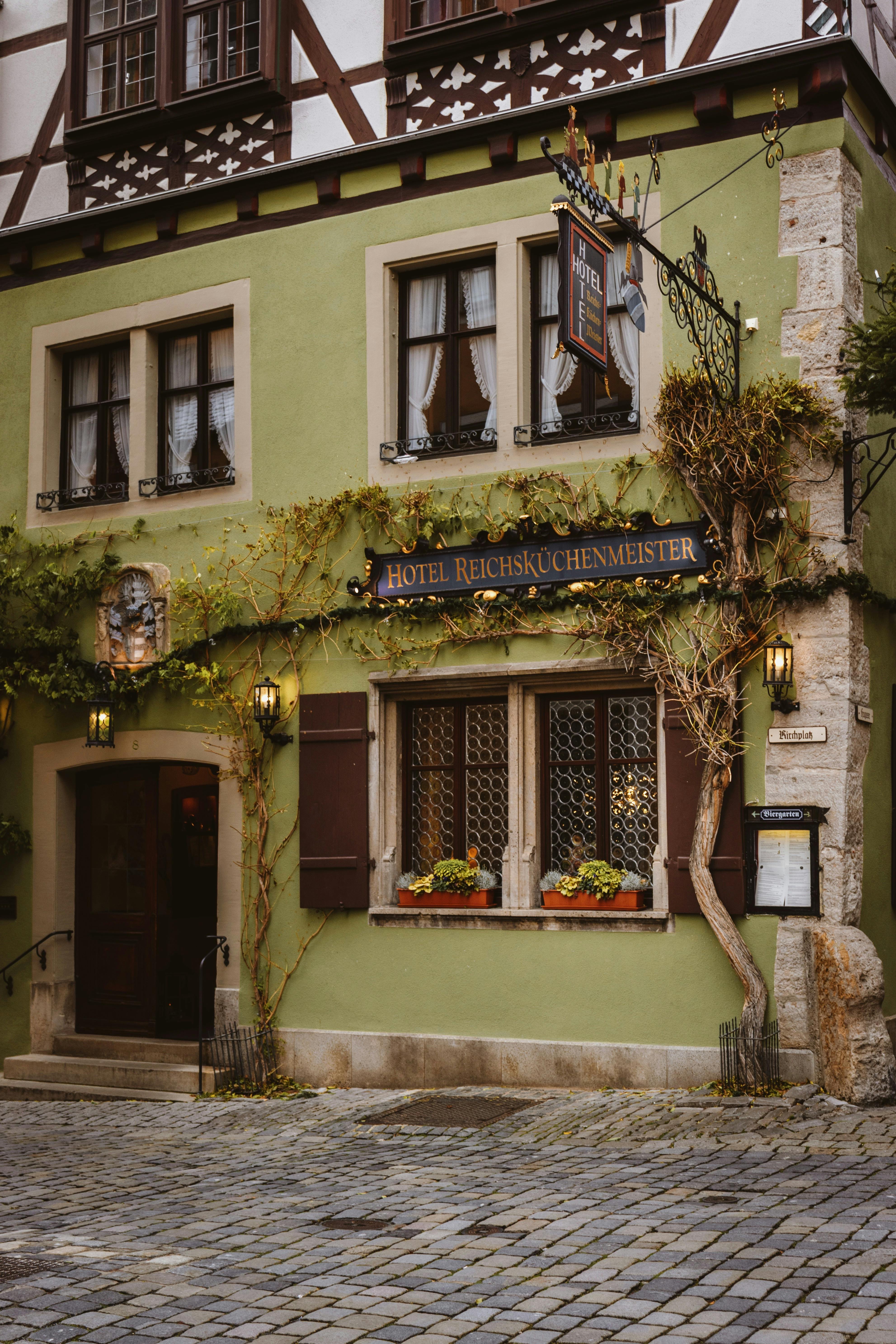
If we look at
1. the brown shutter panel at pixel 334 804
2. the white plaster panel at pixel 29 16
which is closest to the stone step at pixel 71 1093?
the brown shutter panel at pixel 334 804

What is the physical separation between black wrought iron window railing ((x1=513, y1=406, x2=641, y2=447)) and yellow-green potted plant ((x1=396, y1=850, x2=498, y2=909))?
9.45ft

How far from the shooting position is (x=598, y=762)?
33.0ft

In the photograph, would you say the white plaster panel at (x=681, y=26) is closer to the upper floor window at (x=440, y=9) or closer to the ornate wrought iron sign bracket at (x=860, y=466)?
the upper floor window at (x=440, y=9)

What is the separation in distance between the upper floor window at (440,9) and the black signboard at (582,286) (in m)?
3.27

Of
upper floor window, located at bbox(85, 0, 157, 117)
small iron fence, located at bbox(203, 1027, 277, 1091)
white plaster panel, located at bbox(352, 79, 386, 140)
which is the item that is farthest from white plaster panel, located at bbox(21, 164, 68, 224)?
small iron fence, located at bbox(203, 1027, 277, 1091)

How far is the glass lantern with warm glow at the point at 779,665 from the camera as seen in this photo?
9109 millimetres

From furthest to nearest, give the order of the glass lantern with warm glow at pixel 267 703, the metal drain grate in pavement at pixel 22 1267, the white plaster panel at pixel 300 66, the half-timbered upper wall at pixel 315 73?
the white plaster panel at pixel 300 66, the glass lantern with warm glow at pixel 267 703, the half-timbered upper wall at pixel 315 73, the metal drain grate in pavement at pixel 22 1267

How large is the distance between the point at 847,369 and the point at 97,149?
6.74 meters

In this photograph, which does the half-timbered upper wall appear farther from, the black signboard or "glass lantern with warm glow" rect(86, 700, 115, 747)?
"glass lantern with warm glow" rect(86, 700, 115, 747)

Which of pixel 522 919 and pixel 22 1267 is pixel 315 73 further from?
pixel 22 1267

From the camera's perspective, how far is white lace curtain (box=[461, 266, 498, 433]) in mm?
10617

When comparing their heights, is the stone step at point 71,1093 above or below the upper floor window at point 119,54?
below

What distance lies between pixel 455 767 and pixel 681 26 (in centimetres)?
519

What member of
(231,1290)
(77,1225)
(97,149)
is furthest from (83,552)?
(231,1290)
